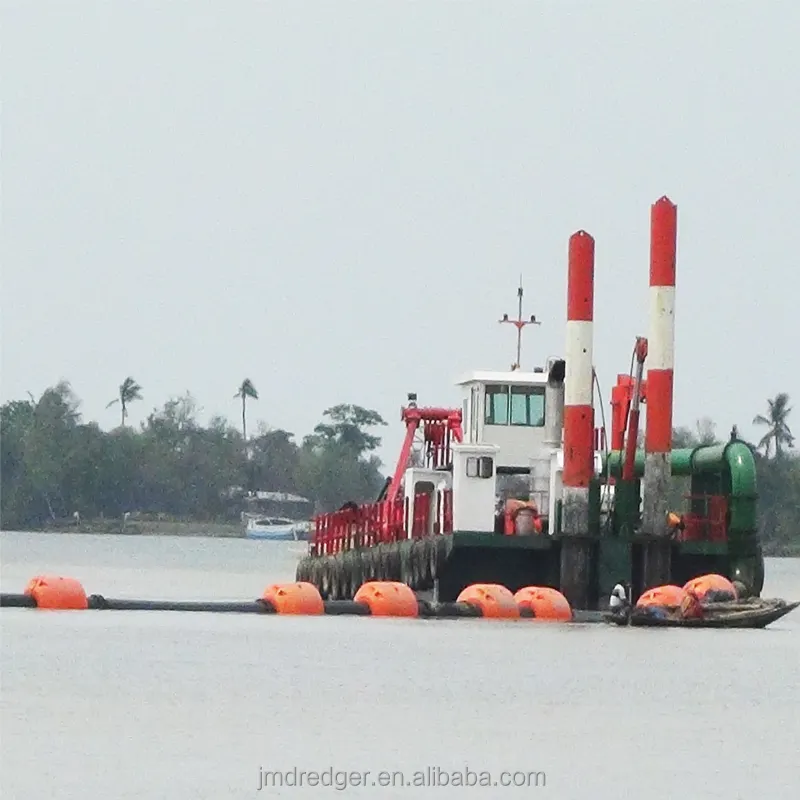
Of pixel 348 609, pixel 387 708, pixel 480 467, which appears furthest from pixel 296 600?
pixel 387 708

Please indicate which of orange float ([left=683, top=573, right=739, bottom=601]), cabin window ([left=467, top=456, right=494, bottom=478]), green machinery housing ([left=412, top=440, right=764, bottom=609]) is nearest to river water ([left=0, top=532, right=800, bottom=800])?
orange float ([left=683, top=573, right=739, bottom=601])

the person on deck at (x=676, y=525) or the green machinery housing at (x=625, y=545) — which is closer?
the green machinery housing at (x=625, y=545)

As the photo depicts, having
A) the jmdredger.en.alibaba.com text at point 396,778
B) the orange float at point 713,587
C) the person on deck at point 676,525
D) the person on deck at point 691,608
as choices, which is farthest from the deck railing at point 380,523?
the jmdredger.en.alibaba.com text at point 396,778

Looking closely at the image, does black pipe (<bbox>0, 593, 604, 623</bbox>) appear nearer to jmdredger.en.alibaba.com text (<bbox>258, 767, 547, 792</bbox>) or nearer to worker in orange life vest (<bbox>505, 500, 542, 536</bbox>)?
worker in orange life vest (<bbox>505, 500, 542, 536</bbox>)

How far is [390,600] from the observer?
49562 millimetres

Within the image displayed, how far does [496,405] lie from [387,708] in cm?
2032

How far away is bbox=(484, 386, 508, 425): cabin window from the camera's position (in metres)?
54.3

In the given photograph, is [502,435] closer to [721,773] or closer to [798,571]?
[721,773]

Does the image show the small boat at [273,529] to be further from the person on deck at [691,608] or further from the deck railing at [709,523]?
the person on deck at [691,608]

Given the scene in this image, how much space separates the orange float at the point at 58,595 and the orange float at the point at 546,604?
7565 mm

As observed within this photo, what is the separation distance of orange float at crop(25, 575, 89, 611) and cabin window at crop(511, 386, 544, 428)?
9.23 meters

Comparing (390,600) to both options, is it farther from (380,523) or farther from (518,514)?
(380,523)

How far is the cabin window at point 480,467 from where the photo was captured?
50.5 m

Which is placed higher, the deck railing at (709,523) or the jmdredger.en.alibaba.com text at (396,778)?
the deck railing at (709,523)
